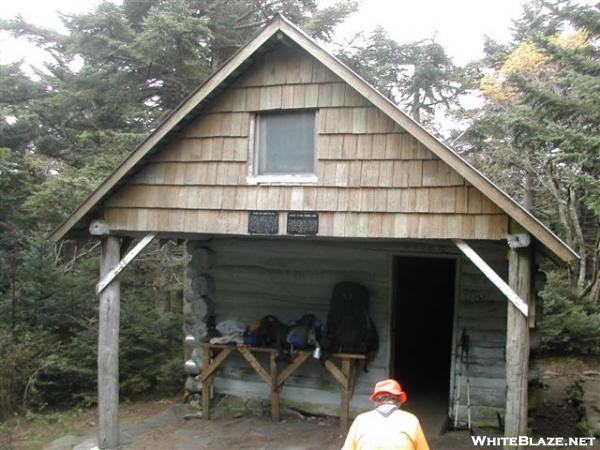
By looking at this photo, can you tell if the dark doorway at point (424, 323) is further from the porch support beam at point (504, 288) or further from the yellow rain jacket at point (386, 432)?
the yellow rain jacket at point (386, 432)

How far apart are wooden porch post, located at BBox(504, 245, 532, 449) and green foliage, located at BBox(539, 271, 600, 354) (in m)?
7.87

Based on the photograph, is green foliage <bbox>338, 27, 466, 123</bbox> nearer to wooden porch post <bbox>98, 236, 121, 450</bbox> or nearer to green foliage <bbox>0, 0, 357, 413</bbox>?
green foliage <bbox>0, 0, 357, 413</bbox>

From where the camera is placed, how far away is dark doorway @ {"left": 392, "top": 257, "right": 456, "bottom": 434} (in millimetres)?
11211

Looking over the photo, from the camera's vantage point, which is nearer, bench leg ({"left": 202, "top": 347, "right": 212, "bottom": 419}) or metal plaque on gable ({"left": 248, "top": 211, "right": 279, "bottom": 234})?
metal plaque on gable ({"left": 248, "top": 211, "right": 279, "bottom": 234})

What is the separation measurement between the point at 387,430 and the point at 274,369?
18.3 feet

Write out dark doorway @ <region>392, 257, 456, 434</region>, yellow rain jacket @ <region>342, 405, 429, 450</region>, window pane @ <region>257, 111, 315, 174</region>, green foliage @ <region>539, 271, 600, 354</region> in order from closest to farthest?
yellow rain jacket @ <region>342, 405, 429, 450</region>
window pane @ <region>257, 111, 315, 174</region>
dark doorway @ <region>392, 257, 456, 434</region>
green foliage @ <region>539, 271, 600, 354</region>

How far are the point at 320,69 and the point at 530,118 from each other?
699cm

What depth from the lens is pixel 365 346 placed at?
8.88 meters

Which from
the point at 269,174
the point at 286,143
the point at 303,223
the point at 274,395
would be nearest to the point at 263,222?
the point at 303,223

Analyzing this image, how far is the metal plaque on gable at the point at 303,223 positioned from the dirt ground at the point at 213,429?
3.05 meters

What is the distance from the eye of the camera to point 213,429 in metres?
9.03

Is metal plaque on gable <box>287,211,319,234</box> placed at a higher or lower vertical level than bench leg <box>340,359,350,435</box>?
higher

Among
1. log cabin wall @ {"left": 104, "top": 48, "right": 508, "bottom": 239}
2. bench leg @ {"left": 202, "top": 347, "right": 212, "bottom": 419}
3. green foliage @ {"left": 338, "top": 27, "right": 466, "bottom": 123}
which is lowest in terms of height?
bench leg @ {"left": 202, "top": 347, "right": 212, "bottom": 419}

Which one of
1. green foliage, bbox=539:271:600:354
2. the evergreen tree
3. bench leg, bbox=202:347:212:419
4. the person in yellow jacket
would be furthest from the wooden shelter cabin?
green foliage, bbox=539:271:600:354
